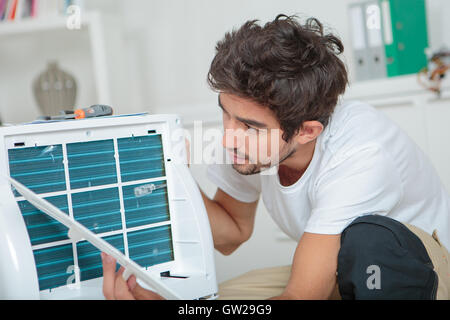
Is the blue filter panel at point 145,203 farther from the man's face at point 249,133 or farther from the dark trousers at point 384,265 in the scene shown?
the dark trousers at point 384,265

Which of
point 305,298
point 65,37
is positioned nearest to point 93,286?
point 305,298

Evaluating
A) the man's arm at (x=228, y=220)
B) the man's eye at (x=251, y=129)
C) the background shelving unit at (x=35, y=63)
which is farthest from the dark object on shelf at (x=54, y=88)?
the man's eye at (x=251, y=129)

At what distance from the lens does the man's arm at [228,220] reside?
132 centimetres

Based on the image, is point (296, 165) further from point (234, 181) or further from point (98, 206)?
point (98, 206)

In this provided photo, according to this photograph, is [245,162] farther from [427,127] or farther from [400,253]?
[427,127]

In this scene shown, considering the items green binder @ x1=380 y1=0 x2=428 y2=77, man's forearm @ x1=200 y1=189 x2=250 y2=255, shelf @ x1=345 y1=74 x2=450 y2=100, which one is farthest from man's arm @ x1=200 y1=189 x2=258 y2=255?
green binder @ x1=380 y1=0 x2=428 y2=77

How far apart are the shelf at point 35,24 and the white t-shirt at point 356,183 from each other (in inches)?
41.8

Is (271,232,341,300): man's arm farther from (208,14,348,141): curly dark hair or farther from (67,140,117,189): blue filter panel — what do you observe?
(67,140,117,189): blue filter panel

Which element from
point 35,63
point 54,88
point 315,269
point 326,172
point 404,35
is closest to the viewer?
point 315,269

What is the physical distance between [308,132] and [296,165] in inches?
4.0

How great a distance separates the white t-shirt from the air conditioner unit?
0.80ft

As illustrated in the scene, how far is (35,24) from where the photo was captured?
6.68ft
